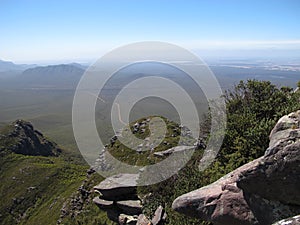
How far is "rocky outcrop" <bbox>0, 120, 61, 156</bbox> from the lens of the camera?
449 ft

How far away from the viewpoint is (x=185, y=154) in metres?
34.8

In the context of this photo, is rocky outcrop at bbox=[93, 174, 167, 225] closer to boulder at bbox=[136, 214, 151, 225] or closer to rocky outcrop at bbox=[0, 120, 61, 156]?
boulder at bbox=[136, 214, 151, 225]

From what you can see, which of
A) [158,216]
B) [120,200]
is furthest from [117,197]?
[158,216]

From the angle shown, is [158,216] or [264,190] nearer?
[264,190]

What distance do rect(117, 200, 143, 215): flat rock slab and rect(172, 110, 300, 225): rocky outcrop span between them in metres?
16.0

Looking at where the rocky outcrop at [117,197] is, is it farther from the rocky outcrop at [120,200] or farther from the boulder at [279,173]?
the boulder at [279,173]

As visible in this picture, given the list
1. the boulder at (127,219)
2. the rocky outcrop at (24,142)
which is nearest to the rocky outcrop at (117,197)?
the boulder at (127,219)

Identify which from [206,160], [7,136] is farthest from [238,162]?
[7,136]

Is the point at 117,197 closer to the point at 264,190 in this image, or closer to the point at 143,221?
the point at 143,221

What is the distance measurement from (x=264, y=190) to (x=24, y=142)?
5985 inches

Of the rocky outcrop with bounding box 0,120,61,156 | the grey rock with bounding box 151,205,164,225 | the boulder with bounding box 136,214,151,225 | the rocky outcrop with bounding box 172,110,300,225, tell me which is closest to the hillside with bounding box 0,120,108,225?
the rocky outcrop with bounding box 0,120,61,156

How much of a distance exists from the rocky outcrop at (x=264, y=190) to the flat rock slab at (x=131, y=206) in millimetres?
15980

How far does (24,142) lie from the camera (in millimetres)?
147500

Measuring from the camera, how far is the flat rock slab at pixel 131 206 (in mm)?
31247
